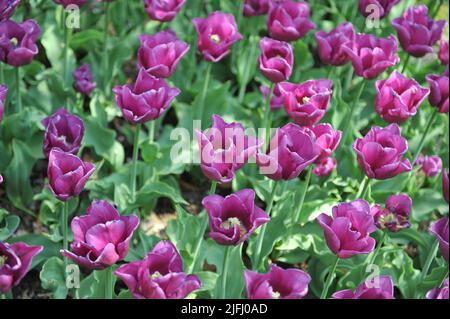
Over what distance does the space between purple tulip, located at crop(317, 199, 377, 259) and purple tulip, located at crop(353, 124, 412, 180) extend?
11.5 inches

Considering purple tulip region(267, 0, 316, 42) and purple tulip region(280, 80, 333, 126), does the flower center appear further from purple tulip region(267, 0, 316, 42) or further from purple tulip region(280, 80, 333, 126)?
purple tulip region(280, 80, 333, 126)

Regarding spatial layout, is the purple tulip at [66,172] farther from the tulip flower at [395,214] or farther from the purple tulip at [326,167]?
the purple tulip at [326,167]

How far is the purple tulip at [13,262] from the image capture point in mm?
2213

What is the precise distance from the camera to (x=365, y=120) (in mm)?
4133

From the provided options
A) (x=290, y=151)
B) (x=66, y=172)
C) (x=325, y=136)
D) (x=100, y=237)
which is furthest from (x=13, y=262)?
(x=325, y=136)

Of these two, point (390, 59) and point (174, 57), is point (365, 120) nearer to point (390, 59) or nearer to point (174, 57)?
point (390, 59)

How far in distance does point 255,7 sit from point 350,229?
1.74 m

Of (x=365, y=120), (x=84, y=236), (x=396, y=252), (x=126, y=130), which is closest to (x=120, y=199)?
(x=126, y=130)

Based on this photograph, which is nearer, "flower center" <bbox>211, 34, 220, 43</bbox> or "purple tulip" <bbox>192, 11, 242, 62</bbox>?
"purple tulip" <bbox>192, 11, 242, 62</bbox>

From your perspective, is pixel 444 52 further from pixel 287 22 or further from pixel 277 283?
pixel 277 283

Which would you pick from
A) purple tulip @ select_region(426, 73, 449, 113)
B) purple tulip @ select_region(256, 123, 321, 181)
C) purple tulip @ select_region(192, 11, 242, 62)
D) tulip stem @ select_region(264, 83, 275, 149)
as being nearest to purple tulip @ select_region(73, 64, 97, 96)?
purple tulip @ select_region(192, 11, 242, 62)

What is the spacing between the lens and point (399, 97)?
3.04 meters

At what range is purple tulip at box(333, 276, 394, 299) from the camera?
2.28m
